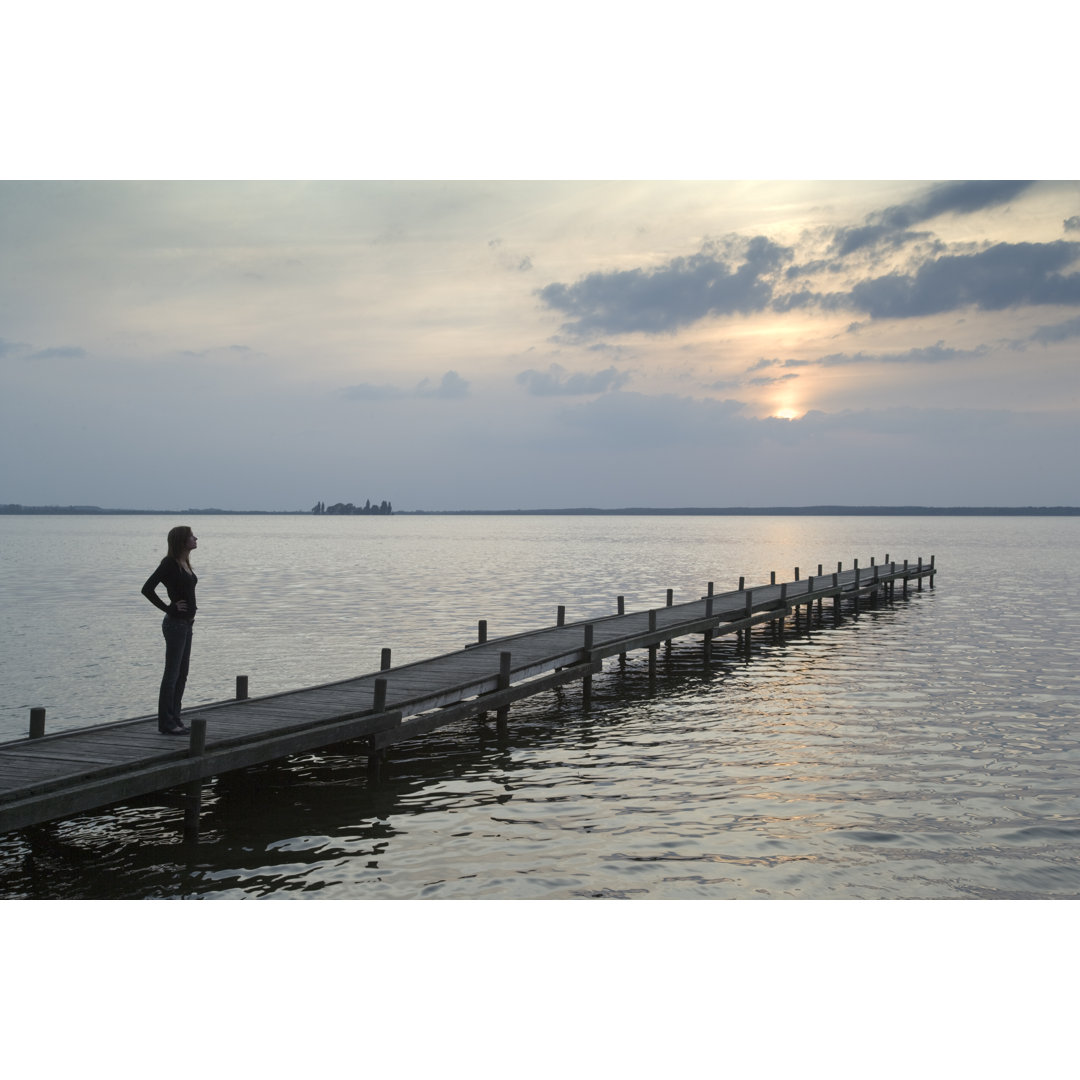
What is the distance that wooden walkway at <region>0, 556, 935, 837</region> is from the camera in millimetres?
9898

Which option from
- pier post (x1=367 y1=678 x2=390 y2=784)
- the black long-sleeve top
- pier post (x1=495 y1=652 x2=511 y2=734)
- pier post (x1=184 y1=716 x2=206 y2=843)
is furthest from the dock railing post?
the black long-sleeve top

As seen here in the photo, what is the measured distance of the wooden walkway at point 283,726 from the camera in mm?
9898

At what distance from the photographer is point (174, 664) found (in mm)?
11219

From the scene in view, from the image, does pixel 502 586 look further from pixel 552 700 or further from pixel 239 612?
pixel 552 700

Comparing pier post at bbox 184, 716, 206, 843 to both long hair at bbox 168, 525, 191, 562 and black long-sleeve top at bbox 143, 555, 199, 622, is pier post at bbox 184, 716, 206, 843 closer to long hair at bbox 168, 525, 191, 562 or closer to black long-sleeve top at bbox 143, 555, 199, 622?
black long-sleeve top at bbox 143, 555, 199, 622

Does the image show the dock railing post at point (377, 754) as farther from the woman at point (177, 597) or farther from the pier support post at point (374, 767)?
the woman at point (177, 597)

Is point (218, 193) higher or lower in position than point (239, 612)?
higher

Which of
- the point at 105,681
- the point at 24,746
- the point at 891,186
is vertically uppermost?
the point at 891,186

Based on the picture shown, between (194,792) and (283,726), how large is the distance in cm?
172

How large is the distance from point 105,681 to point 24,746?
1398 centimetres

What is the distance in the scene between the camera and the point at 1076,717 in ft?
63.1

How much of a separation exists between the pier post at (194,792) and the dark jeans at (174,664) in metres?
0.64

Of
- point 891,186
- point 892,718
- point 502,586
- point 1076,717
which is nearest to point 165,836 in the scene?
point 892,718
